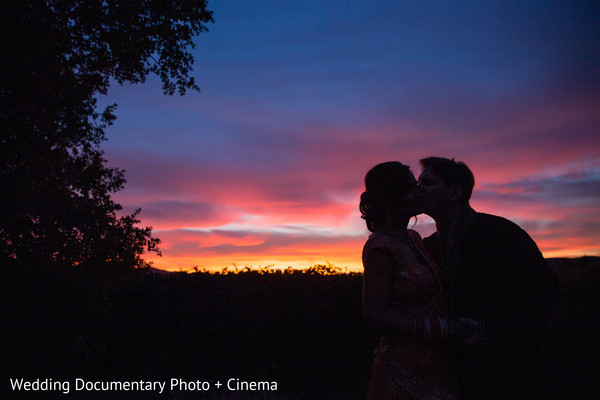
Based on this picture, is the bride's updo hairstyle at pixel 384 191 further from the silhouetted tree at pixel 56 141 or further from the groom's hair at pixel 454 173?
the silhouetted tree at pixel 56 141

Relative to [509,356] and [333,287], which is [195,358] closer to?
[333,287]

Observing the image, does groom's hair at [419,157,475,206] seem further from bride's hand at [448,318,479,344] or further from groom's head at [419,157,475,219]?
bride's hand at [448,318,479,344]

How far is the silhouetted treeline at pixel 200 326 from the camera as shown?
6451mm

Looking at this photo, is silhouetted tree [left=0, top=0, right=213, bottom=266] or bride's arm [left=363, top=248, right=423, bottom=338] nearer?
bride's arm [left=363, top=248, right=423, bottom=338]

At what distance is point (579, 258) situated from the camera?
340 inches

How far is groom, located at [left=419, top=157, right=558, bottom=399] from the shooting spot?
9.61 feet

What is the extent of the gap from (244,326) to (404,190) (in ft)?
17.7

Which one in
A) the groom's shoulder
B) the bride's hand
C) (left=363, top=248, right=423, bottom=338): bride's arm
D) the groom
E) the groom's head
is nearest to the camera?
(left=363, top=248, right=423, bottom=338): bride's arm

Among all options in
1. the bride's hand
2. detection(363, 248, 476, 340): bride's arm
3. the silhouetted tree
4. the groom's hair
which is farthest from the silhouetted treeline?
detection(363, 248, 476, 340): bride's arm

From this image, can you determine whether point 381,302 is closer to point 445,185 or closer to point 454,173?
point 445,185

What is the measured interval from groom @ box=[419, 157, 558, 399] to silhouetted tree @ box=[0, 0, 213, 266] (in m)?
5.80

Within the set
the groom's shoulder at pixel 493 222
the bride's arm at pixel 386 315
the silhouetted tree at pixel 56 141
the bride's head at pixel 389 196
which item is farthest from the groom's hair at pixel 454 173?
the silhouetted tree at pixel 56 141

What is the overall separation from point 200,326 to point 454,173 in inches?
225

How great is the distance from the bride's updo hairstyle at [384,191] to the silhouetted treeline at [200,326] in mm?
Answer: 4620
